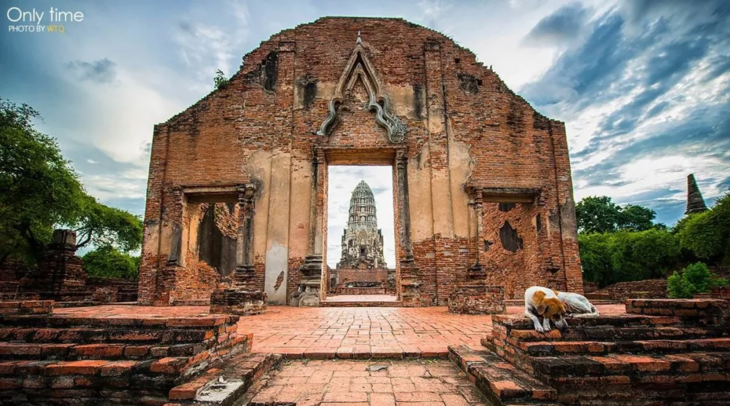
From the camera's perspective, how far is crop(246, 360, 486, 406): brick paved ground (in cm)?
254

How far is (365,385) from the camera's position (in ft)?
9.30

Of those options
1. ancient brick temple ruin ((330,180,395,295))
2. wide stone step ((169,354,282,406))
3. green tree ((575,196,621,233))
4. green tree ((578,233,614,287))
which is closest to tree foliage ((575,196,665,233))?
green tree ((575,196,621,233))

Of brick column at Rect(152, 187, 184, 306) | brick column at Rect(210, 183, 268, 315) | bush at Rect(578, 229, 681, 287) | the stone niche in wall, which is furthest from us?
bush at Rect(578, 229, 681, 287)

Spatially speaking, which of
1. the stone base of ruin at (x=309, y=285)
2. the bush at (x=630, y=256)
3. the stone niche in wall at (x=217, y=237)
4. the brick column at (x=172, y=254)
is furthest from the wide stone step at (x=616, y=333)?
the bush at (x=630, y=256)

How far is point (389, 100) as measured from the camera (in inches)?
440

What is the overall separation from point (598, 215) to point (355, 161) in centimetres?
3180

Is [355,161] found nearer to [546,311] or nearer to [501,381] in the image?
[546,311]

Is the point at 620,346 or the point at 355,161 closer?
the point at 620,346

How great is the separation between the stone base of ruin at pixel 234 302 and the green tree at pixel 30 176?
872cm

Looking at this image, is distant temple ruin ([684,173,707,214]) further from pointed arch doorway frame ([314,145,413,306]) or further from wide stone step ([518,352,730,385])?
wide stone step ([518,352,730,385])

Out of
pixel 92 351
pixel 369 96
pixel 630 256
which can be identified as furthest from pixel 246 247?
pixel 630 256

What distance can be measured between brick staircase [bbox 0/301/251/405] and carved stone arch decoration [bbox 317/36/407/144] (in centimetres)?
833

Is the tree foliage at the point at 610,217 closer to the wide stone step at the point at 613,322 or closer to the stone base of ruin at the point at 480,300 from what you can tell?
the stone base of ruin at the point at 480,300

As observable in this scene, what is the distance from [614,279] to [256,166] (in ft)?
70.5
